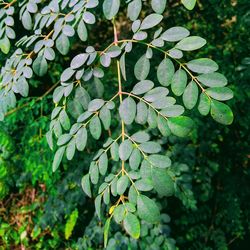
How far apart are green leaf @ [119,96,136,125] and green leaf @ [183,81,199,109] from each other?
0.13 meters

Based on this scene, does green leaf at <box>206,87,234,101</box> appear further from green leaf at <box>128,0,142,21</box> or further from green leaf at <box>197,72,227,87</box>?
green leaf at <box>128,0,142,21</box>

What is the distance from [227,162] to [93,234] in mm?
1141

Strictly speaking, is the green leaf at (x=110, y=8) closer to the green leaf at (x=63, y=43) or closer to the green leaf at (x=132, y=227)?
the green leaf at (x=63, y=43)

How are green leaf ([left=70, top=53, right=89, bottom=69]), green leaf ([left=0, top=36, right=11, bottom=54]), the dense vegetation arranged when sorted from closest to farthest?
green leaf ([left=70, top=53, right=89, bottom=69]), green leaf ([left=0, top=36, right=11, bottom=54]), the dense vegetation

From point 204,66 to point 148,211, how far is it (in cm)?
39

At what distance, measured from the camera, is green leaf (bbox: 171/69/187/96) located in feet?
3.51

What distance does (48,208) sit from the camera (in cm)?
262

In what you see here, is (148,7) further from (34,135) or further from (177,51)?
(177,51)

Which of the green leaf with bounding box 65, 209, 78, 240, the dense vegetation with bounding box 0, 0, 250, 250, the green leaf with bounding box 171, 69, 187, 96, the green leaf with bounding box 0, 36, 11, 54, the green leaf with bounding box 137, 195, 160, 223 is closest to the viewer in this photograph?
the green leaf with bounding box 137, 195, 160, 223

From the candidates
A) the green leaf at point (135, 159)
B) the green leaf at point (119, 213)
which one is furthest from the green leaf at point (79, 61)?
the green leaf at point (119, 213)

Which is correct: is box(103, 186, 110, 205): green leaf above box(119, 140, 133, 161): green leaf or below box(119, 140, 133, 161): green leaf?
below

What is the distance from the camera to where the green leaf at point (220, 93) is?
1.03 m

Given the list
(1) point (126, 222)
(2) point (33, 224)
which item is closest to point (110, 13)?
(1) point (126, 222)

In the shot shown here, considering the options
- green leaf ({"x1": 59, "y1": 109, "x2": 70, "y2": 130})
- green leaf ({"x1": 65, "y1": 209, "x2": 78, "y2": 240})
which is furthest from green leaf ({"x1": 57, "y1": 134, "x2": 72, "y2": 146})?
green leaf ({"x1": 65, "y1": 209, "x2": 78, "y2": 240})
